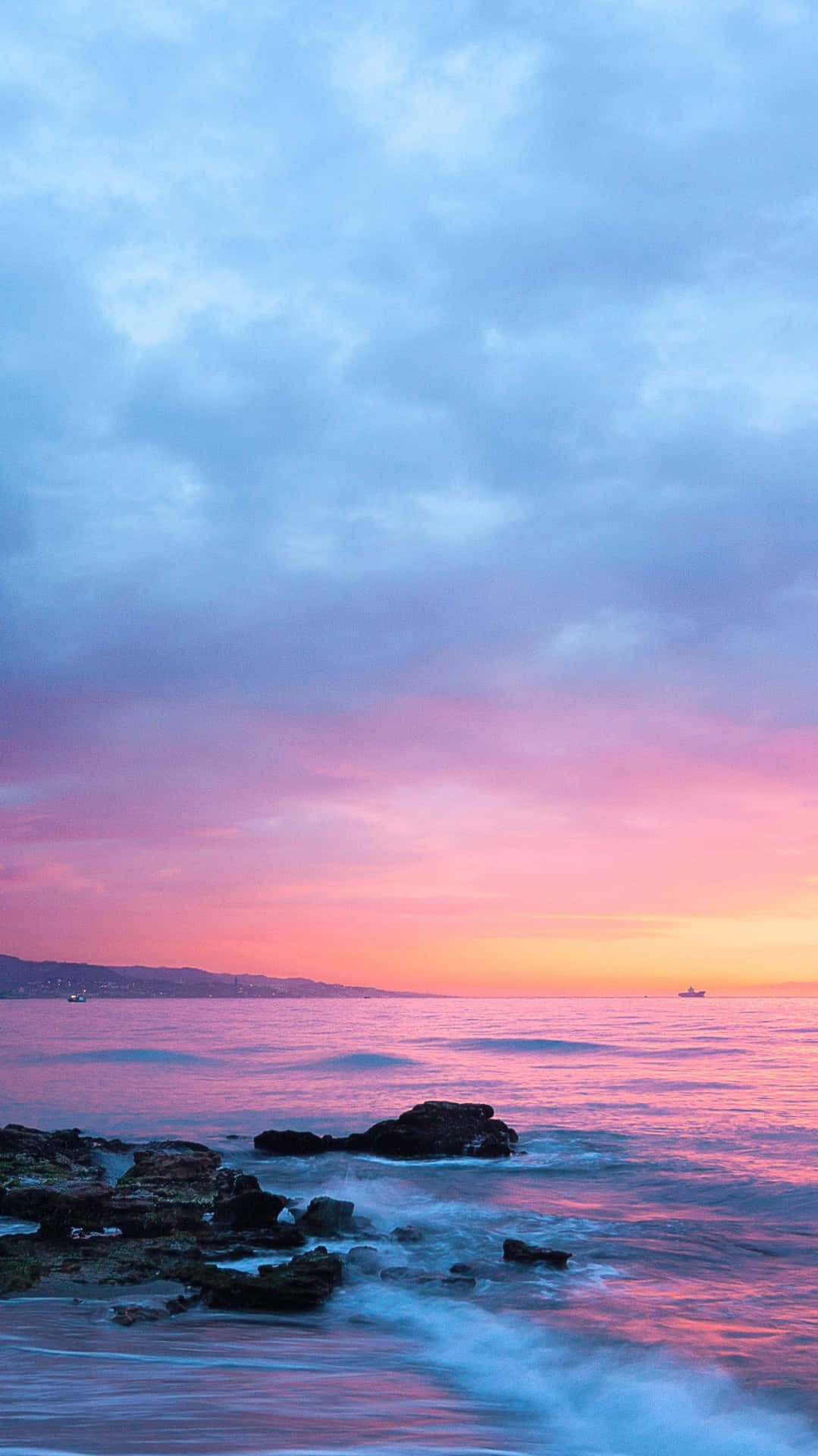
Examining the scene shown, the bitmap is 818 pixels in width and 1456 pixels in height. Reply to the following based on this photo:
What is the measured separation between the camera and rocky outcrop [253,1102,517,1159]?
2352 centimetres

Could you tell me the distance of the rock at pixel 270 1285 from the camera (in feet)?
35.1

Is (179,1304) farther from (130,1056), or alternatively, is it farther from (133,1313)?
(130,1056)

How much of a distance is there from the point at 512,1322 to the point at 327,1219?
4.80m

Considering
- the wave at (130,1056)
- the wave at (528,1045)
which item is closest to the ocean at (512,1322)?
the wave at (130,1056)

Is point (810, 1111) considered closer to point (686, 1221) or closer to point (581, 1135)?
point (581, 1135)

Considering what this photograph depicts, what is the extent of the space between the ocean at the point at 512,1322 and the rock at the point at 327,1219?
346 mm

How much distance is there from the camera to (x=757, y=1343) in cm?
1031

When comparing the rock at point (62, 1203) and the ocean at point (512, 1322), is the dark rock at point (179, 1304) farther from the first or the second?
the rock at point (62, 1203)

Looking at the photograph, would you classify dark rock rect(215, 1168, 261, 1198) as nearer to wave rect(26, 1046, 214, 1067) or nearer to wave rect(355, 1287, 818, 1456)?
wave rect(355, 1287, 818, 1456)

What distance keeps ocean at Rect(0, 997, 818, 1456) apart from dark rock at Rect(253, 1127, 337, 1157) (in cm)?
52

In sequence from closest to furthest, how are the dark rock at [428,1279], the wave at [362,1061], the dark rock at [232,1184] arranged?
the dark rock at [428,1279], the dark rock at [232,1184], the wave at [362,1061]

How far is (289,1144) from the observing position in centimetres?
2350

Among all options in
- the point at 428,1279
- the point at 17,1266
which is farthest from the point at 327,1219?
the point at 17,1266

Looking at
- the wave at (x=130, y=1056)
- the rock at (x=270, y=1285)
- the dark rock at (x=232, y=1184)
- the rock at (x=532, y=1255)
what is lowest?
the wave at (x=130, y=1056)
